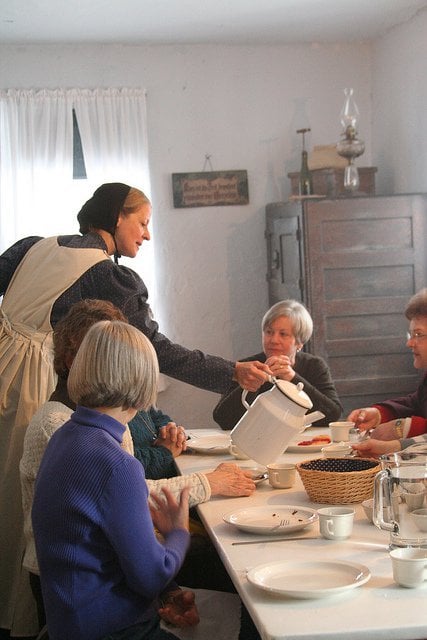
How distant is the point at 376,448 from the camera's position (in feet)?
7.70

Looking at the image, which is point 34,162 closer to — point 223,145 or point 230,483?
point 223,145

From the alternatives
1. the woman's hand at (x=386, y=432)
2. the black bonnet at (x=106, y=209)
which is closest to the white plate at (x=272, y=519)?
the woman's hand at (x=386, y=432)

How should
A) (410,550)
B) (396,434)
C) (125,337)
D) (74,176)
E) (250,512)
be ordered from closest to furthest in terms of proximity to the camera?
(410,550) → (125,337) → (250,512) → (396,434) → (74,176)

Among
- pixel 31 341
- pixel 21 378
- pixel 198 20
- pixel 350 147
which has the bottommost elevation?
pixel 21 378

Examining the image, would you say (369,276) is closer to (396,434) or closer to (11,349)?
(396,434)

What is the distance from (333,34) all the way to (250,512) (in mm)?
3755

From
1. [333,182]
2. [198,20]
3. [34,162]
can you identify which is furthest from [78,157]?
[333,182]

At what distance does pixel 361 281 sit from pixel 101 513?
123 inches

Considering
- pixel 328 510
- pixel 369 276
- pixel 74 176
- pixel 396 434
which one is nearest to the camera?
pixel 328 510

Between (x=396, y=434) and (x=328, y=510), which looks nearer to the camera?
(x=328, y=510)

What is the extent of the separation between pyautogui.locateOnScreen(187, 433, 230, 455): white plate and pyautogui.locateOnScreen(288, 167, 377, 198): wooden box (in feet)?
6.32

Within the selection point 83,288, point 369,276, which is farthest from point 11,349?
point 369,276

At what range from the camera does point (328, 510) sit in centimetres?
185

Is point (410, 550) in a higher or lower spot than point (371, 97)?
lower
